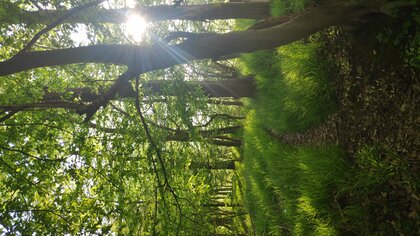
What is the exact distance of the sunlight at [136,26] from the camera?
7137 millimetres

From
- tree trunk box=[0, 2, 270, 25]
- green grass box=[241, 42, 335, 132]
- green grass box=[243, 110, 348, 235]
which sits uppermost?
tree trunk box=[0, 2, 270, 25]

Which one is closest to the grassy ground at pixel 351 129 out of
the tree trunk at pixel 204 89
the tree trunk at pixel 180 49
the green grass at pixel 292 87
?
the green grass at pixel 292 87

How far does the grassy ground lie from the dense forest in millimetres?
20

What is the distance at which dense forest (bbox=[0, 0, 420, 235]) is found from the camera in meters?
3.75

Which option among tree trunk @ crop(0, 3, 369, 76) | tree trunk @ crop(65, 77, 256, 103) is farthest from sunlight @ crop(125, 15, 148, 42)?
tree trunk @ crop(0, 3, 369, 76)

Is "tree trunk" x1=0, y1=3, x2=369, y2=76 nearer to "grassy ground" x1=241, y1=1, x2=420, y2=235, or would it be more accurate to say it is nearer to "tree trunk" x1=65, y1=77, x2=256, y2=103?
"grassy ground" x1=241, y1=1, x2=420, y2=235

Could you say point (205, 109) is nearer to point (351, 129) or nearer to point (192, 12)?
point (192, 12)

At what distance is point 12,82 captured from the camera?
17.8 feet

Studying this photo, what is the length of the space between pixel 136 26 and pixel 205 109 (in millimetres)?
2492

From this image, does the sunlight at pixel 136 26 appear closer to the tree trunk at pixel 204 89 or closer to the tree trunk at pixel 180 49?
the tree trunk at pixel 204 89

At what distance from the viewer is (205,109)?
21.6 ft

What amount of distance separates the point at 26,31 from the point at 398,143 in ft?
17.5

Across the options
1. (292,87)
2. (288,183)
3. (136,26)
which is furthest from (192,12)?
(288,183)

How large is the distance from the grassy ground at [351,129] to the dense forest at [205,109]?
20mm
